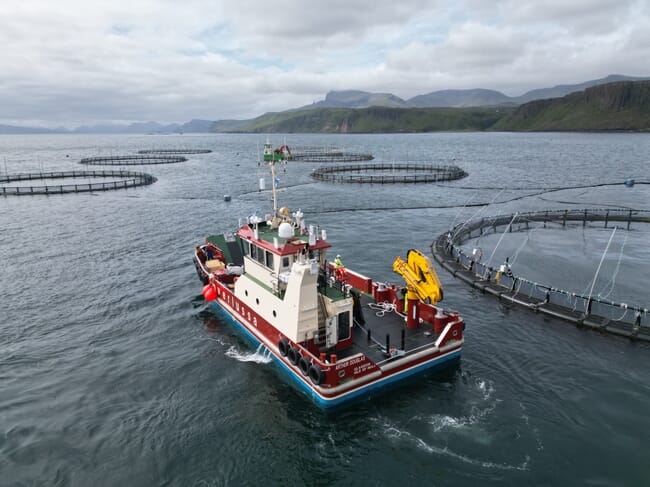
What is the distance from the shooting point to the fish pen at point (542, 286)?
2566 centimetres

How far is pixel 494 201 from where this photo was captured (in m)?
74.8

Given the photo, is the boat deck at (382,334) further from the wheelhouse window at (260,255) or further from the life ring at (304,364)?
the wheelhouse window at (260,255)

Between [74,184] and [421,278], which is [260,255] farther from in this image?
[74,184]

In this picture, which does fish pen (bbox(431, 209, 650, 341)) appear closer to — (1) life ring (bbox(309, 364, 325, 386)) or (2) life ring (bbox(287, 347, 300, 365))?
(1) life ring (bbox(309, 364, 325, 386))

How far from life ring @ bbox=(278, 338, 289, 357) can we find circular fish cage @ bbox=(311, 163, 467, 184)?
75.6 meters

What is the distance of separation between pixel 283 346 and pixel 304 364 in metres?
2.07

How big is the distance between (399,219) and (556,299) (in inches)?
1293

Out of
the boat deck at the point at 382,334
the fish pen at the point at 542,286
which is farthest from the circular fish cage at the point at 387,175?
the boat deck at the point at 382,334

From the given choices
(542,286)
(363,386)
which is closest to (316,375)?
(363,386)

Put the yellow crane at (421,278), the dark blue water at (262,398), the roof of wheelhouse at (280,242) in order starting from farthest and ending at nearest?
the roof of wheelhouse at (280,242), the yellow crane at (421,278), the dark blue water at (262,398)


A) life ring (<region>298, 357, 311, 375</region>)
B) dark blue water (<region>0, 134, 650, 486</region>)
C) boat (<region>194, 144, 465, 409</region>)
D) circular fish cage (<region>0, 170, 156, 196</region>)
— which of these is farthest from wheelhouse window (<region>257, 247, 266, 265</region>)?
circular fish cage (<region>0, 170, 156, 196</region>)

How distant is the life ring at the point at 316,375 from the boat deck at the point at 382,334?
2.39 metres

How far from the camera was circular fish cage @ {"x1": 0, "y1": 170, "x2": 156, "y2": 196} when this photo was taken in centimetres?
8666

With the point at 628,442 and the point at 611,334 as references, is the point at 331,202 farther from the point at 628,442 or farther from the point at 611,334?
the point at 628,442
